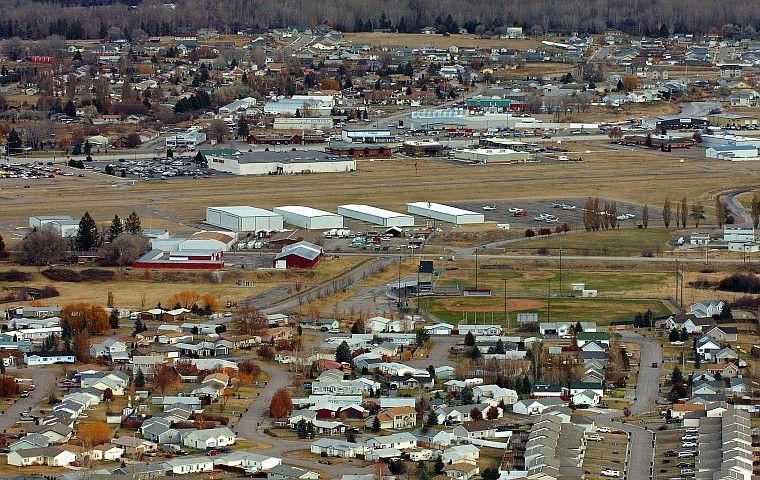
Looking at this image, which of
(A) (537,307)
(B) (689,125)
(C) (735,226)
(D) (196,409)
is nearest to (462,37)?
(B) (689,125)

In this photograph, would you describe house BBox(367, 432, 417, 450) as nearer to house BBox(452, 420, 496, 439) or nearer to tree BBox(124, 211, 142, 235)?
house BBox(452, 420, 496, 439)

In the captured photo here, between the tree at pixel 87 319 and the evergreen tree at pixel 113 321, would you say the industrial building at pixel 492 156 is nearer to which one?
the evergreen tree at pixel 113 321

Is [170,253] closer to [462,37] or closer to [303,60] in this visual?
[303,60]

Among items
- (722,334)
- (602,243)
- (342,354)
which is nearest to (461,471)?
(342,354)

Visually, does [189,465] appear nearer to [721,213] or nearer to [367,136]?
[721,213]

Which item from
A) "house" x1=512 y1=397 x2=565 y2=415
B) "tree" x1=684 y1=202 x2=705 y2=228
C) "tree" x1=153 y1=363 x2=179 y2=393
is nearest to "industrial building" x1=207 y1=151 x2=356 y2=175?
"tree" x1=684 y1=202 x2=705 y2=228

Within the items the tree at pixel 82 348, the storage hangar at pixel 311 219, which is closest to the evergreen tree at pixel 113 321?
the tree at pixel 82 348
